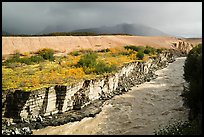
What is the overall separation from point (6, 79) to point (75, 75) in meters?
4.11

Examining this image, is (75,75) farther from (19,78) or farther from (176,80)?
(176,80)

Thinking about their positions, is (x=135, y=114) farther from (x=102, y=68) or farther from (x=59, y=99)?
(x=102, y=68)

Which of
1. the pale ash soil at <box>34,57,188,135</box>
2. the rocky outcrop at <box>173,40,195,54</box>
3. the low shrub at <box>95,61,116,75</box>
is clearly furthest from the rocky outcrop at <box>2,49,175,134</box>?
the rocky outcrop at <box>173,40,195,54</box>

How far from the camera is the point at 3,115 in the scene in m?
14.6

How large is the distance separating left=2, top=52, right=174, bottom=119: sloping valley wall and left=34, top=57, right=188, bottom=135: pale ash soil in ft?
3.13

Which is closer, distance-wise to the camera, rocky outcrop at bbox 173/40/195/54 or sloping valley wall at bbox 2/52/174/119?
sloping valley wall at bbox 2/52/174/119

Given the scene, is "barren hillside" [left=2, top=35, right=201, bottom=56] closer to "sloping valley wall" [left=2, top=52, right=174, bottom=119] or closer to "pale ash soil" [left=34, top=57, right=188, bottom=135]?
"sloping valley wall" [left=2, top=52, right=174, bottom=119]

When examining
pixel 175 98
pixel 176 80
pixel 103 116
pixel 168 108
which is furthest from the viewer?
pixel 176 80

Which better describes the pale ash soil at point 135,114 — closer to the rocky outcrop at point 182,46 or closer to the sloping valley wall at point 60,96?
the sloping valley wall at point 60,96

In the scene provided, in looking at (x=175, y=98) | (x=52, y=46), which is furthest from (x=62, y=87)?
(x=52, y=46)

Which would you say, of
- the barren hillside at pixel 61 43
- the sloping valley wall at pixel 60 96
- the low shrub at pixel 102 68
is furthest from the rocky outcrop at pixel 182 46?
the low shrub at pixel 102 68

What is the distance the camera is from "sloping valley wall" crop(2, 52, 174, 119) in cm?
1481

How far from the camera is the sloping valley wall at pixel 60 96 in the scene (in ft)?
48.6

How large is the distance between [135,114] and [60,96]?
12.8ft
